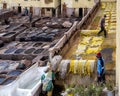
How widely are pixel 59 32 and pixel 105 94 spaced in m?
23.5

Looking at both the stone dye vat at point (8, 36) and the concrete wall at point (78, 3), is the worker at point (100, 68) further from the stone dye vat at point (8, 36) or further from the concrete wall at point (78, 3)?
the concrete wall at point (78, 3)

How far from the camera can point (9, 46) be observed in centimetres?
3169

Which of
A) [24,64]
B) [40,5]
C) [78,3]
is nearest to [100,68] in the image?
[24,64]

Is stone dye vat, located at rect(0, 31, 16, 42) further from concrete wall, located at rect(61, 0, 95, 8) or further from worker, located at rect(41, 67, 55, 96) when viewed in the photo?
worker, located at rect(41, 67, 55, 96)

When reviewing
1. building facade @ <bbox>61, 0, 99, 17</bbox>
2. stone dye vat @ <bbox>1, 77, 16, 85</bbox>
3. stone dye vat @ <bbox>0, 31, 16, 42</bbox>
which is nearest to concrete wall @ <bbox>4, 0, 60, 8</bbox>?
building facade @ <bbox>61, 0, 99, 17</bbox>

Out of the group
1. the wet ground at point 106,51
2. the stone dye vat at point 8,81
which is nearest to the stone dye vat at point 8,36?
the wet ground at point 106,51

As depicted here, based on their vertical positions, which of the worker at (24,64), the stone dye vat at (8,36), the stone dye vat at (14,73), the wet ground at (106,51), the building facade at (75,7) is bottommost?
the stone dye vat at (14,73)

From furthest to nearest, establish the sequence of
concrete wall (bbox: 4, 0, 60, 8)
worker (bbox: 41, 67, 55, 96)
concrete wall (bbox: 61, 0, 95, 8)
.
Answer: concrete wall (bbox: 4, 0, 60, 8), concrete wall (bbox: 61, 0, 95, 8), worker (bbox: 41, 67, 55, 96)

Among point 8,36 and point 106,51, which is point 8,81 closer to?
point 106,51

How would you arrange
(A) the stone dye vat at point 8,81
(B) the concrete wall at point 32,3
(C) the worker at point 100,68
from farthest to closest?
(B) the concrete wall at point 32,3
(A) the stone dye vat at point 8,81
(C) the worker at point 100,68

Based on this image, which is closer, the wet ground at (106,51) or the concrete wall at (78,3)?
the wet ground at (106,51)

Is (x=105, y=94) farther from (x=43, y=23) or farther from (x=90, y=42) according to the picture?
(x=43, y=23)

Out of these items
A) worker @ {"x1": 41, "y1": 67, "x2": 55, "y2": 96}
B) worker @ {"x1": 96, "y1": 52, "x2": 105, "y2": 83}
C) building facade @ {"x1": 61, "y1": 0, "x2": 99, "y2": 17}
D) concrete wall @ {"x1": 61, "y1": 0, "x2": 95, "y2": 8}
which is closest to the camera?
worker @ {"x1": 96, "y1": 52, "x2": 105, "y2": 83}

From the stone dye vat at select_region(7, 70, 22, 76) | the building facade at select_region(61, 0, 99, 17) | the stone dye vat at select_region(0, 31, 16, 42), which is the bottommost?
the stone dye vat at select_region(7, 70, 22, 76)
